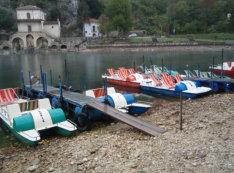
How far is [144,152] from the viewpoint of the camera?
7.91 meters

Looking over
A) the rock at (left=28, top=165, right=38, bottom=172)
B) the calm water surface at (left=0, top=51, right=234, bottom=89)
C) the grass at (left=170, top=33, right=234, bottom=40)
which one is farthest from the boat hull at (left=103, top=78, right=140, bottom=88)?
the grass at (left=170, top=33, right=234, bottom=40)

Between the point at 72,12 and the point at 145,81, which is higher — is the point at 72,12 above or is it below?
above

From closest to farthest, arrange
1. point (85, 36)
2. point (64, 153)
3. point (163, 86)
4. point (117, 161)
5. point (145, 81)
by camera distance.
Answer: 1. point (117, 161)
2. point (64, 153)
3. point (163, 86)
4. point (145, 81)
5. point (85, 36)

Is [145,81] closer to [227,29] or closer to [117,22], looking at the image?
[117,22]

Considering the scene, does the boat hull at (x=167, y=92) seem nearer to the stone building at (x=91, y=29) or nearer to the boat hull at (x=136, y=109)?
the boat hull at (x=136, y=109)

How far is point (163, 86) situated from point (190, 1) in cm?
8323

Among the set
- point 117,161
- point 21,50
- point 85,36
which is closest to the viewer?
point 117,161

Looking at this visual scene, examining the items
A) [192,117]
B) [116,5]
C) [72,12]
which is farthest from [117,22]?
[192,117]

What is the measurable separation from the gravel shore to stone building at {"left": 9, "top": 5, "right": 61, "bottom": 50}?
80.2 meters

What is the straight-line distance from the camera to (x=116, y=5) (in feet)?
272

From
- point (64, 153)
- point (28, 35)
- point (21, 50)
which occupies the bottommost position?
point (64, 153)

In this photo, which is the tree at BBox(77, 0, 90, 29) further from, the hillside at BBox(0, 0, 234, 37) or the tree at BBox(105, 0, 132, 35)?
the tree at BBox(105, 0, 132, 35)

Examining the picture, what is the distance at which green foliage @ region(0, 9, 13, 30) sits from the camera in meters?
86.4

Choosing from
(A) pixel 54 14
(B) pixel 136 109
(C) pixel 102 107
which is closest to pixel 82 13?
(A) pixel 54 14
